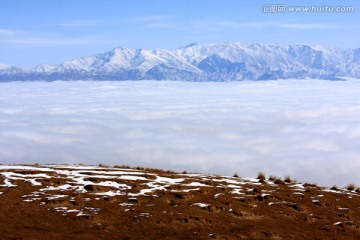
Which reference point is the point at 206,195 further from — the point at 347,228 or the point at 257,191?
the point at 347,228

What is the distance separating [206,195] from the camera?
27.0 m

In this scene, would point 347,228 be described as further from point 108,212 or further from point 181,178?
point 181,178

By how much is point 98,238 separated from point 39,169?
1648 centimetres

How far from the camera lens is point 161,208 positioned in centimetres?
2331

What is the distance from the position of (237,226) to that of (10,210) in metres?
10.8

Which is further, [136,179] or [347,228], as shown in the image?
[136,179]

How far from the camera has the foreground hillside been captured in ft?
65.1

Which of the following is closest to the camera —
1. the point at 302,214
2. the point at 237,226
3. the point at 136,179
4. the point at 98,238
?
the point at 98,238

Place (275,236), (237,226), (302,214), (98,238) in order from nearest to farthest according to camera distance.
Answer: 1. (98,238)
2. (275,236)
3. (237,226)
4. (302,214)

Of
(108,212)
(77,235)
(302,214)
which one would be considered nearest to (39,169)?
(108,212)

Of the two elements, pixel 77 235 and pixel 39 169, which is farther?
pixel 39 169

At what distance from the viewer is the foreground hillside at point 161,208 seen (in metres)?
19.8

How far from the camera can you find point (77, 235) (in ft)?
61.3

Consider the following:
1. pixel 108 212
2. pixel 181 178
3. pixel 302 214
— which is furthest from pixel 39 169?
pixel 302 214
